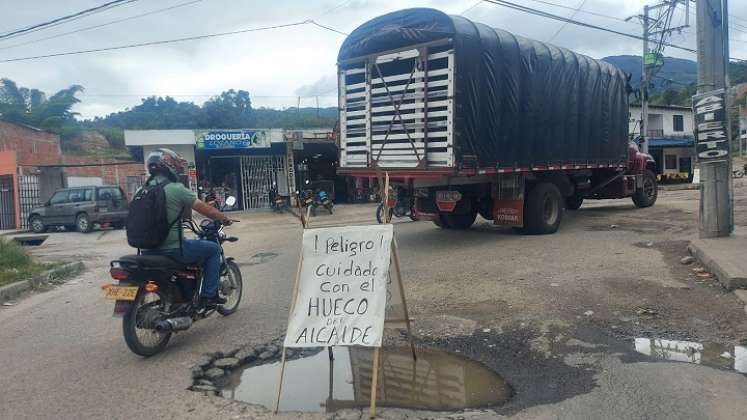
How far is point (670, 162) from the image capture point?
3394 centimetres

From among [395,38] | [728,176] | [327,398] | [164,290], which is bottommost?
[327,398]

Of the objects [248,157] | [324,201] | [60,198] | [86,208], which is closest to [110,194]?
[86,208]

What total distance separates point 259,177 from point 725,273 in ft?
68.8

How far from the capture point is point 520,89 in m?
10.1

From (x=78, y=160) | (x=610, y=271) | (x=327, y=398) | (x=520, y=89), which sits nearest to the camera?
(x=327, y=398)

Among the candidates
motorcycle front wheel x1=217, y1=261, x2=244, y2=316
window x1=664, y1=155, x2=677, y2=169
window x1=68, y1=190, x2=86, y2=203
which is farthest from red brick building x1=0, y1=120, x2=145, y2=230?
window x1=664, y1=155, x2=677, y2=169

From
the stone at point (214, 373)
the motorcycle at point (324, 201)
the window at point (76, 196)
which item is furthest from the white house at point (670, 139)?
the stone at point (214, 373)

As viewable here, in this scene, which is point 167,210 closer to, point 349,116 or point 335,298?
point 335,298

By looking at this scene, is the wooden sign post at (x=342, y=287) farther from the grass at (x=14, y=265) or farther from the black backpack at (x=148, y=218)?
the grass at (x=14, y=265)

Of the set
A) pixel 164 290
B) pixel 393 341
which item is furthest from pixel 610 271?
pixel 164 290

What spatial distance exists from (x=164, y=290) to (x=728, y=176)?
7894 millimetres

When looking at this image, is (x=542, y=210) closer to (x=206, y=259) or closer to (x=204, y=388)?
(x=206, y=259)

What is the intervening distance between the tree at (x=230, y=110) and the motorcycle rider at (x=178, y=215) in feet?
116

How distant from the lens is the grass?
8.85m
